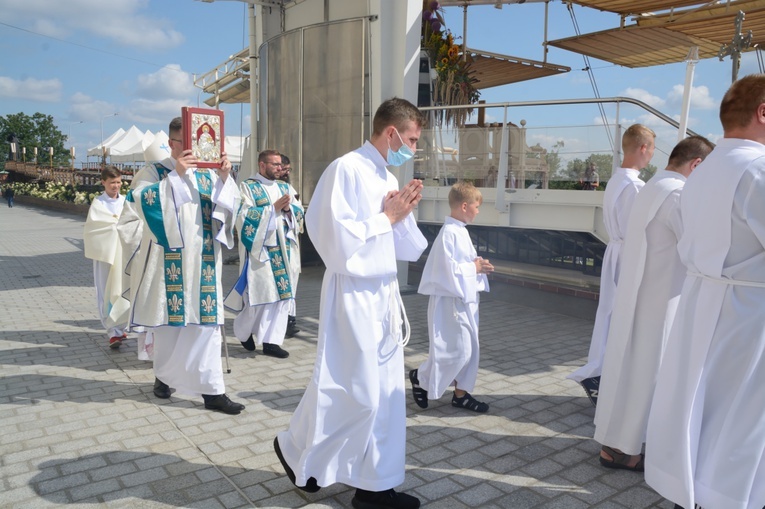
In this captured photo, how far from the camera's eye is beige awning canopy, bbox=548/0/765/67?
7086mm

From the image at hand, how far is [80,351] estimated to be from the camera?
6.93 m

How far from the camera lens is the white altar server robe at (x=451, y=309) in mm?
4832

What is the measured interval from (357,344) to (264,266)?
3720mm

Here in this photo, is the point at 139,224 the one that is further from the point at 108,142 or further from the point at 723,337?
the point at 108,142

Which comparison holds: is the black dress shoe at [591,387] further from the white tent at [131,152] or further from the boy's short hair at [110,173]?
the white tent at [131,152]

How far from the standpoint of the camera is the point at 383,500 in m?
3.35

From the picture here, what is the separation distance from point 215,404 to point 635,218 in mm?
3508

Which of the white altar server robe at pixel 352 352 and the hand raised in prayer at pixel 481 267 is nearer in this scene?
the white altar server robe at pixel 352 352

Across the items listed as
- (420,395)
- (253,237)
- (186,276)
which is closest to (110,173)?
(253,237)

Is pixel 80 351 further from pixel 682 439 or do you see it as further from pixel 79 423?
pixel 682 439

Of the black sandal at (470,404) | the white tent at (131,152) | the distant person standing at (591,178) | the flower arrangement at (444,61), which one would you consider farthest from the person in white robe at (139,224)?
the white tent at (131,152)

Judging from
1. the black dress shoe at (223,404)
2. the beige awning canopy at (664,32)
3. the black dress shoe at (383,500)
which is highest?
the beige awning canopy at (664,32)

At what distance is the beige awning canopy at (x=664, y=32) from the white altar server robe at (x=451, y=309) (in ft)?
14.7

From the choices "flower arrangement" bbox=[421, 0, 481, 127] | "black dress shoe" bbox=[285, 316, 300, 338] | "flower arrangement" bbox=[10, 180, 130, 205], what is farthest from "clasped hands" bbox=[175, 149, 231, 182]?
"flower arrangement" bbox=[10, 180, 130, 205]
